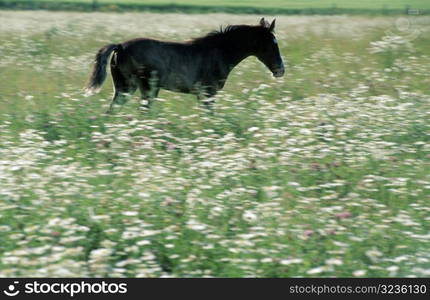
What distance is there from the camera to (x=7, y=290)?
207 inches

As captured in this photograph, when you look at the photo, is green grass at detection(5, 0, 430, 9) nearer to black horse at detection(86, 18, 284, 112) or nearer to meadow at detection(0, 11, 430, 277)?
meadow at detection(0, 11, 430, 277)

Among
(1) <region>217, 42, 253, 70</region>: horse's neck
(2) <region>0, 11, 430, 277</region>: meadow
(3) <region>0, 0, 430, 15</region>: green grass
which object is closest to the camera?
(2) <region>0, 11, 430, 277</region>: meadow

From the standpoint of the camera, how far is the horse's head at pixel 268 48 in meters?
12.1

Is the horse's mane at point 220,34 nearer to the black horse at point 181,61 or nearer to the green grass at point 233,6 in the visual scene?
the black horse at point 181,61

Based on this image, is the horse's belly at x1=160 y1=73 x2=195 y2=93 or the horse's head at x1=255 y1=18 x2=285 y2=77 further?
the horse's head at x1=255 y1=18 x2=285 y2=77

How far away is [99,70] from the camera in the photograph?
10.6m

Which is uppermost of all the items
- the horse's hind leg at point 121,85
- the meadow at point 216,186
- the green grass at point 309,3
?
the horse's hind leg at point 121,85

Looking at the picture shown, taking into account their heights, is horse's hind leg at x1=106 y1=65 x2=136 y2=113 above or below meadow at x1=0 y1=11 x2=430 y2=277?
above

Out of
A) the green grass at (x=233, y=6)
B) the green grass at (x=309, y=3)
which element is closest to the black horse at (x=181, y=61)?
the green grass at (x=233, y=6)

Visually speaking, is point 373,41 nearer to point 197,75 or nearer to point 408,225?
point 197,75

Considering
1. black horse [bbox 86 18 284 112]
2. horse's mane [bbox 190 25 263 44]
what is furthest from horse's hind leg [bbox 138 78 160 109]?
horse's mane [bbox 190 25 263 44]

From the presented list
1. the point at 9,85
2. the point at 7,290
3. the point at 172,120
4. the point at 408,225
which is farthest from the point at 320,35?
the point at 7,290

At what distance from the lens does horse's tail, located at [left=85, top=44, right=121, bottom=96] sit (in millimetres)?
10516

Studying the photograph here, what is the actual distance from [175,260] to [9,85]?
27.2ft
